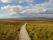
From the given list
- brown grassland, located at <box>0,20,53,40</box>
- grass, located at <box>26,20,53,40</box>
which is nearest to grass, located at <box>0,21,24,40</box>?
brown grassland, located at <box>0,20,53,40</box>

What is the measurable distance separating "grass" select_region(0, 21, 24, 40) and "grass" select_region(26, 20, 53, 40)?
0.95 ft

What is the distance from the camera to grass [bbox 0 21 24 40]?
4.18m

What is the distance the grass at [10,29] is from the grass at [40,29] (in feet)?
0.95

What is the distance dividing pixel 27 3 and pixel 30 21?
1.62 ft


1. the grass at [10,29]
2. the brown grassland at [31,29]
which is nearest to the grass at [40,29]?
the brown grassland at [31,29]

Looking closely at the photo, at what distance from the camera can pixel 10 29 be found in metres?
4.26

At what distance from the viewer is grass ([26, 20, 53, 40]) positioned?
415 cm

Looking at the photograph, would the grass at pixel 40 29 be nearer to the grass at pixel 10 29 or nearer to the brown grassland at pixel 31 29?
the brown grassland at pixel 31 29

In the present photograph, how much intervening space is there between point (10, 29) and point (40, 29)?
2.63ft

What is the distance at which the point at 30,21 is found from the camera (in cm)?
430

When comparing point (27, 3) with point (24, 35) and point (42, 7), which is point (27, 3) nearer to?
point (42, 7)

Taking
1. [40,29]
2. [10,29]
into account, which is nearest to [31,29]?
[40,29]

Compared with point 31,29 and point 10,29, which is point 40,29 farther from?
point 10,29

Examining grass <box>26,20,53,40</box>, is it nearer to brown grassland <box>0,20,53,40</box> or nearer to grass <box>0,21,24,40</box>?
brown grassland <box>0,20,53,40</box>
